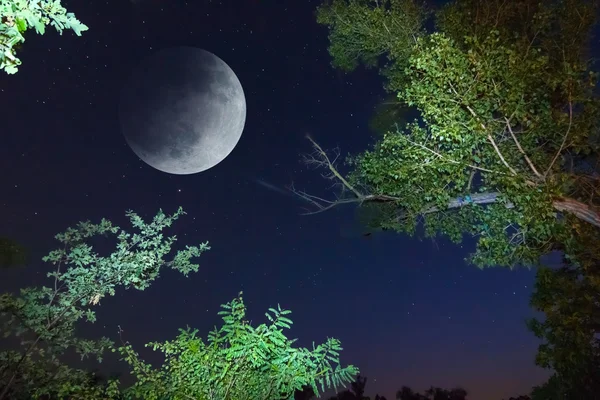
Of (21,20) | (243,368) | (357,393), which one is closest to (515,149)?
(243,368)

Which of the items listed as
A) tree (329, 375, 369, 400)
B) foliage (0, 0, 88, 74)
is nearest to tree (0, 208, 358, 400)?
A: foliage (0, 0, 88, 74)

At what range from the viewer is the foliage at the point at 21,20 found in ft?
7.82

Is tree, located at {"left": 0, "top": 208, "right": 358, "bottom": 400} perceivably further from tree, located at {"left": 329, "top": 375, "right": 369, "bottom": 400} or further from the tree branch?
tree, located at {"left": 329, "top": 375, "right": 369, "bottom": 400}

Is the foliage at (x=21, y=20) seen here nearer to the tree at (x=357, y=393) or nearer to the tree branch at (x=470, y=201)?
the tree branch at (x=470, y=201)

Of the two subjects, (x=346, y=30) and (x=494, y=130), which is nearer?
(x=494, y=130)

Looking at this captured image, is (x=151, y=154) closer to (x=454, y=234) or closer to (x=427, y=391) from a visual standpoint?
(x=454, y=234)

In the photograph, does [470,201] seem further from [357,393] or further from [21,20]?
[357,393]

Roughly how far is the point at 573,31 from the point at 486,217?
14.6ft

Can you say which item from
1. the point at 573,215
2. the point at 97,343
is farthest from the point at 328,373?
the point at 573,215

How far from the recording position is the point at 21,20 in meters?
2.42

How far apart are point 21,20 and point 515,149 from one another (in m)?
8.32

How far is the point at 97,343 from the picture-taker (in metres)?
7.68

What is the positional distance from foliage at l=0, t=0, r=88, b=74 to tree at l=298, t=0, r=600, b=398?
20.2 feet

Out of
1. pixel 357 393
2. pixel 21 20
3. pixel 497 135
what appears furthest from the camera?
pixel 357 393
